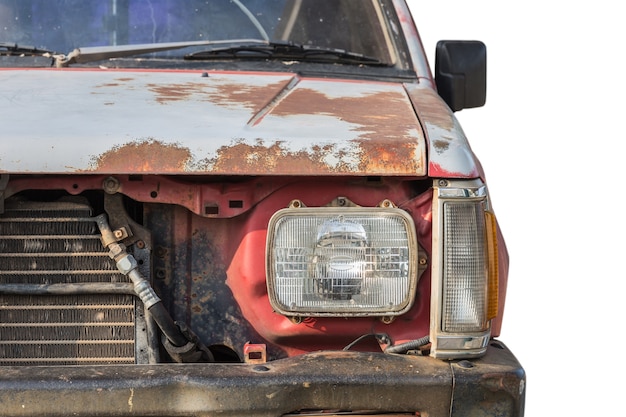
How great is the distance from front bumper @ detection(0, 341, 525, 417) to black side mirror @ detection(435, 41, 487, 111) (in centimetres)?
173

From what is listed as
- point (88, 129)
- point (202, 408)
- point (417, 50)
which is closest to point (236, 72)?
point (417, 50)

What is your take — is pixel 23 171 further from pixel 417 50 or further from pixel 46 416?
pixel 417 50

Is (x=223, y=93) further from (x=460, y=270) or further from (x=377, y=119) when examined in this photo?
(x=460, y=270)

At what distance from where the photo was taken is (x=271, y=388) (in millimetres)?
2840

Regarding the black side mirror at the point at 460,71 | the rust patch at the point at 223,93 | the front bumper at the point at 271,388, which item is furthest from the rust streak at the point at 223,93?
the black side mirror at the point at 460,71

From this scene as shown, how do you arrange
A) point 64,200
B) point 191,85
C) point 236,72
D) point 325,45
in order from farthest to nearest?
point 325,45 < point 236,72 < point 191,85 < point 64,200

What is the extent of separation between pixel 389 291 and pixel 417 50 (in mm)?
1557

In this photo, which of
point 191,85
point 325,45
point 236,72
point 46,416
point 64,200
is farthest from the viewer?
point 325,45

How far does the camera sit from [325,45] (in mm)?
4215

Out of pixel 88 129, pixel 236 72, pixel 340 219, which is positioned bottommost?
pixel 340 219

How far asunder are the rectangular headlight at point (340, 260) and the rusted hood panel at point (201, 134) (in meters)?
0.15

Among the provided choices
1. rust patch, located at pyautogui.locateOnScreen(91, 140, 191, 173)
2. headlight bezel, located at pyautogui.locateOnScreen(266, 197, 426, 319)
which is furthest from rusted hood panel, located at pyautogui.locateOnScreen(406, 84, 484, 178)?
rust patch, located at pyautogui.locateOnScreen(91, 140, 191, 173)

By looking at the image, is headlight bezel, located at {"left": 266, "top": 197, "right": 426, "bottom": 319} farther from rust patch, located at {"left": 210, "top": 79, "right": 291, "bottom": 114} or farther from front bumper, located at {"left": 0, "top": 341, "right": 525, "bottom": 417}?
rust patch, located at {"left": 210, "top": 79, "right": 291, "bottom": 114}

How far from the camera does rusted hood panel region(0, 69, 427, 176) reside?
2.88 metres
